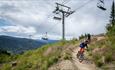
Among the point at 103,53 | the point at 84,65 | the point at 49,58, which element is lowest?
the point at 84,65

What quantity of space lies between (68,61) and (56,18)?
2754 centimetres

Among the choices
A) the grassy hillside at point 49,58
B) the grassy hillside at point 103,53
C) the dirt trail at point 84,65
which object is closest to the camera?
the dirt trail at point 84,65

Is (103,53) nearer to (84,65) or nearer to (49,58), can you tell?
(84,65)

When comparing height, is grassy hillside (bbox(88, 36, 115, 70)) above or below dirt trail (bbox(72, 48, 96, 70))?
above

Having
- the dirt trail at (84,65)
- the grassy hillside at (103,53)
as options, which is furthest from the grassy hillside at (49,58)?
the grassy hillside at (103,53)

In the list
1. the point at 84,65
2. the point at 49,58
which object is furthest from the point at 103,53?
the point at 49,58

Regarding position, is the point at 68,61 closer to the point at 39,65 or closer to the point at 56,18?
the point at 39,65

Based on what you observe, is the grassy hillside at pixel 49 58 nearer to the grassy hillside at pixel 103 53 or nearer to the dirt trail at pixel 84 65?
the dirt trail at pixel 84 65

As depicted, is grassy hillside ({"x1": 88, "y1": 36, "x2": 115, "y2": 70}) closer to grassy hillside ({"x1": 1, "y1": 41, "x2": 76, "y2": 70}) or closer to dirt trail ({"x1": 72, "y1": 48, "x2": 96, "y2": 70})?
dirt trail ({"x1": 72, "y1": 48, "x2": 96, "y2": 70})

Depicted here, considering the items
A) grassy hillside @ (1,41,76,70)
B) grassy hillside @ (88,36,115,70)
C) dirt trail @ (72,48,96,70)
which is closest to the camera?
dirt trail @ (72,48,96,70)

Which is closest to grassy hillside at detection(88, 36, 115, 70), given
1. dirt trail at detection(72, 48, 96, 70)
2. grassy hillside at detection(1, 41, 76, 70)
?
dirt trail at detection(72, 48, 96, 70)

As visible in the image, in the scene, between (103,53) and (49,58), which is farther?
(49,58)

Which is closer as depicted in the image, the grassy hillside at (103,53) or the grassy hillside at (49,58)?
the grassy hillside at (103,53)

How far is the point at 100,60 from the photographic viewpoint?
91.5 ft
